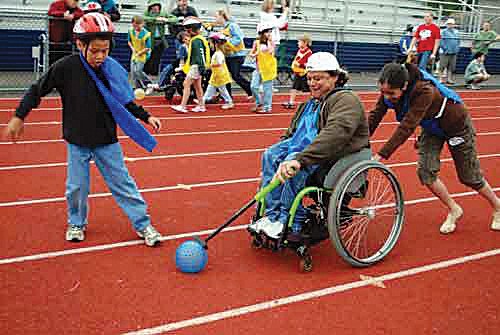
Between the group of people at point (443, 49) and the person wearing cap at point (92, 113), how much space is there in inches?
465

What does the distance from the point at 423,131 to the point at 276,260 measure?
6.04 feet

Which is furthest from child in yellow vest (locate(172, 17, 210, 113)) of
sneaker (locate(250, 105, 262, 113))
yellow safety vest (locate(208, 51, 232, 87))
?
sneaker (locate(250, 105, 262, 113))

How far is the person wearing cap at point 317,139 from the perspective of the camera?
427 cm

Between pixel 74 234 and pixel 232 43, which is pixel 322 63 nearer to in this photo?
pixel 74 234

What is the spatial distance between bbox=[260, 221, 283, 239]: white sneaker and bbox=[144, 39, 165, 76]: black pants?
9425 millimetres

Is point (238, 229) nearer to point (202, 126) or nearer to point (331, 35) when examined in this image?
point (202, 126)

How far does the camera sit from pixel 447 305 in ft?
13.1

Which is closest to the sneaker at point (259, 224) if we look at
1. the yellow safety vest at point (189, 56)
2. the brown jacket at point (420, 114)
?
the brown jacket at point (420, 114)

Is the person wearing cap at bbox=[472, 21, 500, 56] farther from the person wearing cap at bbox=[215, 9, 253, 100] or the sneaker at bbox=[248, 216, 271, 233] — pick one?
the sneaker at bbox=[248, 216, 271, 233]

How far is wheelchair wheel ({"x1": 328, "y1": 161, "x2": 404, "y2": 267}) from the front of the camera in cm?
419

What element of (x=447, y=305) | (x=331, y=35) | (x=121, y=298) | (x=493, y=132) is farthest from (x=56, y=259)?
(x=331, y=35)

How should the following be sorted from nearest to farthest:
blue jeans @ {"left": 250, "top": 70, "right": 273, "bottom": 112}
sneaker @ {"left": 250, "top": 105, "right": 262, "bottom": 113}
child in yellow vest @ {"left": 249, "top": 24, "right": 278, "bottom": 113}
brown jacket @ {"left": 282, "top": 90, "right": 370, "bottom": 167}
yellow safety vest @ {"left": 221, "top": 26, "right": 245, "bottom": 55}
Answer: brown jacket @ {"left": 282, "top": 90, "right": 370, "bottom": 167}, child in yellow vest @ {"left": 249, "top": 24, "right": 278, "bottom": 113}, blue jeans @ {"left": 250, "top": 70, "right": 273, "bottom": 112}, sneaker @ {"left": 250, "top": 105, "right": 262, "bottom": 113}, yellow safety vest @ {"left": 221, "top": 26, "right": 245, "bottom": 55}

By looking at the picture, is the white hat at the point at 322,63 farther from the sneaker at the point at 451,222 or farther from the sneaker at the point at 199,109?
the sneaker at the point at 199,109

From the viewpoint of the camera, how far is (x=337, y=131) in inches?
168
